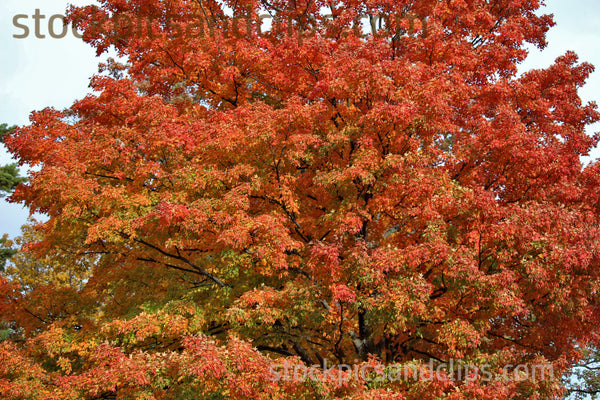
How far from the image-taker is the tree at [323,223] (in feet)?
34.6

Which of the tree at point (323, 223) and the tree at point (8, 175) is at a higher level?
the tree at point (8, 175)

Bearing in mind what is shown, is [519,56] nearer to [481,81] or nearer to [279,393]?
[481,81]

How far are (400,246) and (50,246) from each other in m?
9.96

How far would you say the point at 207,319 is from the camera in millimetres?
13164

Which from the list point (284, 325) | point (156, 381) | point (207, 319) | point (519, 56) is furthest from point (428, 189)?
point (519, 56)
